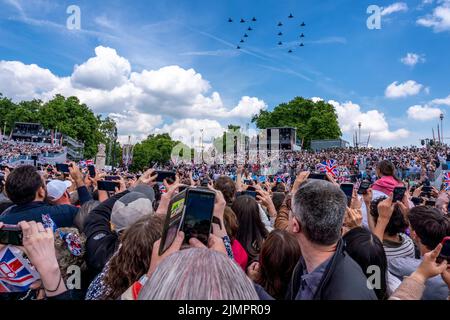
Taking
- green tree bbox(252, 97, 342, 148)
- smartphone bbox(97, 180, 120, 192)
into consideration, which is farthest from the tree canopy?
smartphone bbox(97, 180, 120, 192)

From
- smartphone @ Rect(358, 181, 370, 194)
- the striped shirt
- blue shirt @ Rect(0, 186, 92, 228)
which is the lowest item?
the striped shirt

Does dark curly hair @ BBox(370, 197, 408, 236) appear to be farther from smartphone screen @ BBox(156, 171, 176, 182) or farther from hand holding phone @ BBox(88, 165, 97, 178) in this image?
hand holding phone @ BBox(88, 165, 97, 178)

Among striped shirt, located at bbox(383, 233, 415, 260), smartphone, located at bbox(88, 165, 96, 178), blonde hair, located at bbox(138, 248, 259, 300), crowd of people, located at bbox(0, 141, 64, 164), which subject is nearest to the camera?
blonde hair, located at bbox(138, 248, 259, 300)

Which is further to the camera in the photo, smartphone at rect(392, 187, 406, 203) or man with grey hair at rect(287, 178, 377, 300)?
smartphone at rect(392, 187, 406, 203)

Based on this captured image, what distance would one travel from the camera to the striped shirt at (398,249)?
3140 mm

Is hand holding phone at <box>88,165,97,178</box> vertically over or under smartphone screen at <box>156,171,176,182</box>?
under

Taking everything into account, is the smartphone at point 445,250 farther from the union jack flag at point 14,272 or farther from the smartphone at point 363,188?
the smartphone at point 363,188

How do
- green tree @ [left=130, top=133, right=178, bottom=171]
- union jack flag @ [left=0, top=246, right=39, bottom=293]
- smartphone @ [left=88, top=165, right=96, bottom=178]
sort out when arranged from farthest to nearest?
green tree @ [left=130, top=133, right=178, bottom=171] → smartphone @ [left=88, top=165, right=96, bottom=178] → union jack flag @ [left=0, top=246, right=39, bottom=293]

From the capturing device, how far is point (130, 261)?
1981 mm

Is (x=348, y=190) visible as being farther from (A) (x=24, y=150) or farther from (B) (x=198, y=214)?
(A) (x=24, y=150)

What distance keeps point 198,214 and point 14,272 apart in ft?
4.25

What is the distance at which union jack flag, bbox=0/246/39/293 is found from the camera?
6.31 ft

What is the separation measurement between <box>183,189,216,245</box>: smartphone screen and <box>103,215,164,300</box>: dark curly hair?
543mm

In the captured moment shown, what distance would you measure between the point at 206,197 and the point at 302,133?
233 feet
